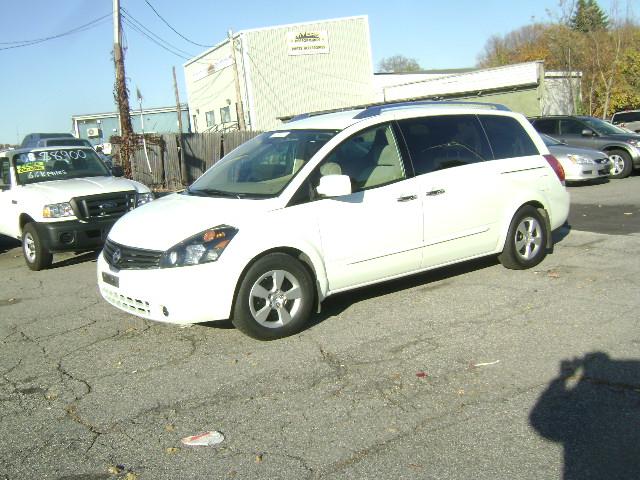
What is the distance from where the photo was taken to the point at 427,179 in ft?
20.5

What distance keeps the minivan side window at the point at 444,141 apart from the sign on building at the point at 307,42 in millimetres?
26604

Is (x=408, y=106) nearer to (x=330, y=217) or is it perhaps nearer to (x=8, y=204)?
(x=330, y=217)

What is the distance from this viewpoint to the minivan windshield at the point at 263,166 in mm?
5789

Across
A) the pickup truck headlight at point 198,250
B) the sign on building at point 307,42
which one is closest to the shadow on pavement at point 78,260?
the pickup truck headlight at point 198,250

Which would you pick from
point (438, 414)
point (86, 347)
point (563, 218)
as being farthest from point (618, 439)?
point (563, 218)

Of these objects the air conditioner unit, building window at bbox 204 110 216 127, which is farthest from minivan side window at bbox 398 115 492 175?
the air conditioner unit

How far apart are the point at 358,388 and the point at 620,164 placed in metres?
14.5

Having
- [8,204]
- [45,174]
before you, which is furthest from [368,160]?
[8,204]

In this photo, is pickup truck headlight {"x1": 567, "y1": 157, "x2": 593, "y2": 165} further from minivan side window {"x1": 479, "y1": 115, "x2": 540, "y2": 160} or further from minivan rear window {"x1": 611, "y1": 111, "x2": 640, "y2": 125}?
minivan rear window {"x1": 611, "y1": 111, "x2": 640, "y2": 125}

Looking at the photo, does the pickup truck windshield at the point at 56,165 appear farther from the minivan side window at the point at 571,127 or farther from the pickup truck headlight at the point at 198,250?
the minivan side window at the point at 571,127

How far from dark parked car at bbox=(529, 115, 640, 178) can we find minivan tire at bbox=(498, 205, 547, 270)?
1048cm

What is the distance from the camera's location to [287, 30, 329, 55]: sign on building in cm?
3209

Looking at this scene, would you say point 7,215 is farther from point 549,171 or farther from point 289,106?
point 289,106

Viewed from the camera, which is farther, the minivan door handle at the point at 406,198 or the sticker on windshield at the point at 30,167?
the sticker on windshield at the point at 30,167
